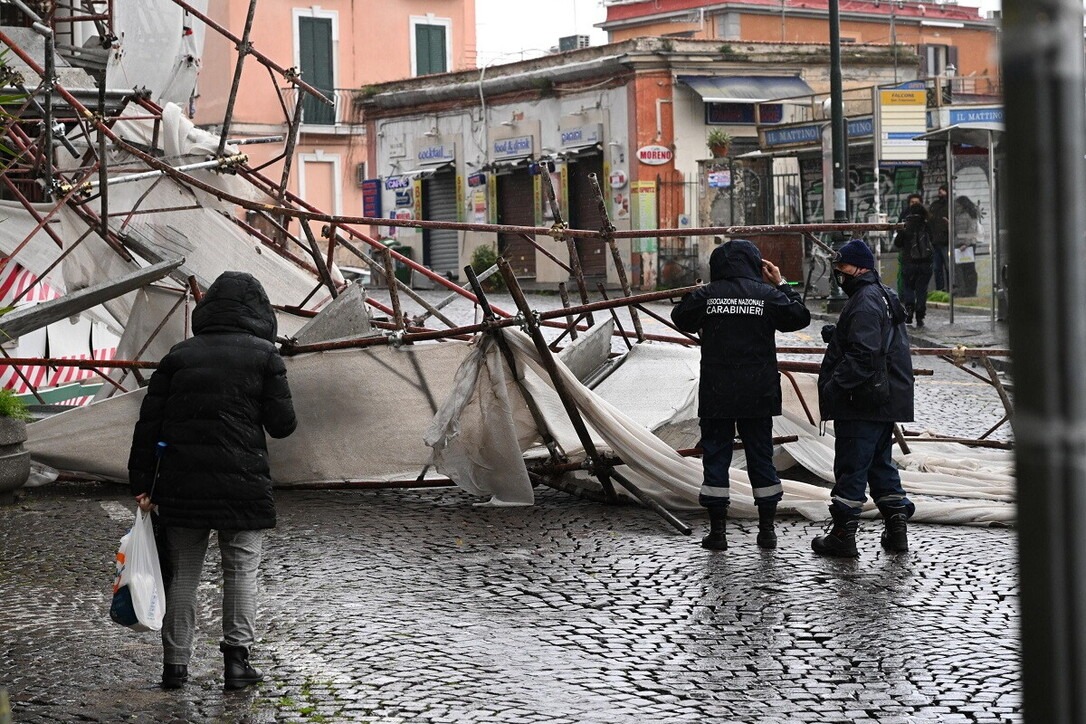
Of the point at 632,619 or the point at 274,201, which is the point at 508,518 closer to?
the point at 632,619

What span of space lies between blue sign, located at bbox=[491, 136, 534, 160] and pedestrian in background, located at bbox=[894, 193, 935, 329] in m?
18.1

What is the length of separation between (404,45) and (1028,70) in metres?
46.8

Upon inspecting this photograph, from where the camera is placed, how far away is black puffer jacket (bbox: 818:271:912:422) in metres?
7.47

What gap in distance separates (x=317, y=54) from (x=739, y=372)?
39.7m

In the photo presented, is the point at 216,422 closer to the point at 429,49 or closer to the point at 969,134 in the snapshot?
the point at 969,134

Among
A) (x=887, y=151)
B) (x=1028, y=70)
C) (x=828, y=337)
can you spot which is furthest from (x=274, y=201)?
(x=887, y=151)

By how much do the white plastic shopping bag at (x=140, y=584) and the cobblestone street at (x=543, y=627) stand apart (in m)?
0.30

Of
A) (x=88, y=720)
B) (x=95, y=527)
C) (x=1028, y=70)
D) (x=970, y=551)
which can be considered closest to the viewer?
(x=1028, y=70)

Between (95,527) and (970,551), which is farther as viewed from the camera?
(95,527)

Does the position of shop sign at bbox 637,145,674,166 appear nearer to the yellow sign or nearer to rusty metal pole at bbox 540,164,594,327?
the yellow sign

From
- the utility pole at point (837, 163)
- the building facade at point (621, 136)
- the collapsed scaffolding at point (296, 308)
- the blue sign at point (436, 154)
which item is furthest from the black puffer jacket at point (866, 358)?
the blue sign at point (436, 154)

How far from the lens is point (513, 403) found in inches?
360

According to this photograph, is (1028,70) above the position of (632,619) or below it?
above

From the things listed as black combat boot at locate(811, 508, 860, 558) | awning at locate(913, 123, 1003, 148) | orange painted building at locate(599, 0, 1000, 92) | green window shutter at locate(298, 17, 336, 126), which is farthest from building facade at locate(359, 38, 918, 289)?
black combat boot at locate(811, 508, 860, 558)
